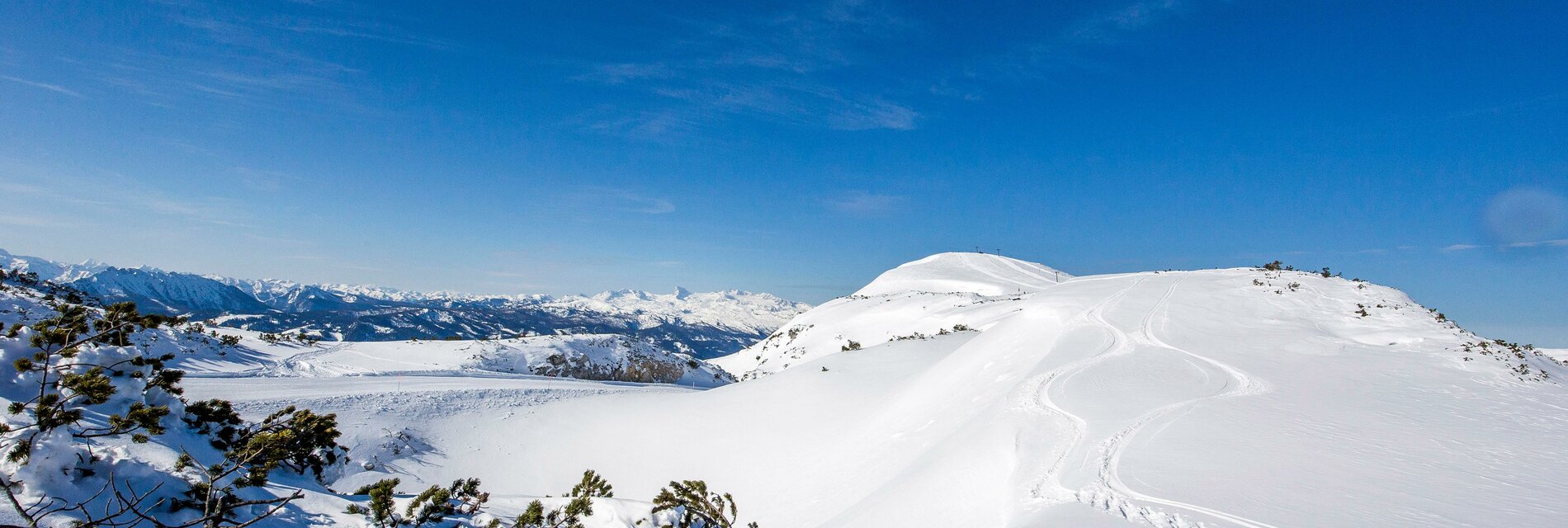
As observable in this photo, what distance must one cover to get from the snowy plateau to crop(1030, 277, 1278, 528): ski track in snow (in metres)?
0.05

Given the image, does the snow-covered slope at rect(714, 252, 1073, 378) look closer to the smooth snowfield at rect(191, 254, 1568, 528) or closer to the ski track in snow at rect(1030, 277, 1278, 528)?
the smooth snowfield at rect(191, 254, 1568, 528)

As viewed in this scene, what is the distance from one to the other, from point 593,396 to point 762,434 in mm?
6069

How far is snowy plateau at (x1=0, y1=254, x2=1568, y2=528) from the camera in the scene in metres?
5.12

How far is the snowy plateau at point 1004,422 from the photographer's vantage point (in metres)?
5.12

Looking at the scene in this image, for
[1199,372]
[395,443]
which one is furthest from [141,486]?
[1199,372]

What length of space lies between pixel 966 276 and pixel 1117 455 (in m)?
48.4

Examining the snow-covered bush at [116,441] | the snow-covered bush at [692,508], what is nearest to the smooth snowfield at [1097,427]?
the snow-covered bush at [692,508]

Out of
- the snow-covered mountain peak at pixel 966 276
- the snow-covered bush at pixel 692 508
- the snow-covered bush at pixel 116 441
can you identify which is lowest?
the snow-covered bush at pixel 692 508

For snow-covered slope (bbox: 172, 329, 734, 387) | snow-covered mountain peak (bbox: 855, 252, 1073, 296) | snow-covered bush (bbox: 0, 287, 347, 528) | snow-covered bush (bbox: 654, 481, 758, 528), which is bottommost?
snow-covered slope (bbox: 172, 329, 734, 387)

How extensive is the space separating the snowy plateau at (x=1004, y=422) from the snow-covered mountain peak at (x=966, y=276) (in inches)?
892

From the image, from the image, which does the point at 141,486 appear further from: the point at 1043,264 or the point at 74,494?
the point at 1043,264

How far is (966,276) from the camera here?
5328 centimetres

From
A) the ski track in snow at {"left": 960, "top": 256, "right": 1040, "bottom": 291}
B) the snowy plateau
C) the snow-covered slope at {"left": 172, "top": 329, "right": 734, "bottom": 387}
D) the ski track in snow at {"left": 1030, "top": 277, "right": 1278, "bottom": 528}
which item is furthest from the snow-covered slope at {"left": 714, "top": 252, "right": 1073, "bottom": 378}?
the ski track in snow at {"left": 1030, "top": 277, "right": 1278, "bottom": 528}

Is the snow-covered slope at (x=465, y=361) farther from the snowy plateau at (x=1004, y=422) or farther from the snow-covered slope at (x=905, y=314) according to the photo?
the snow-covered slope at (x=905, y=314)
